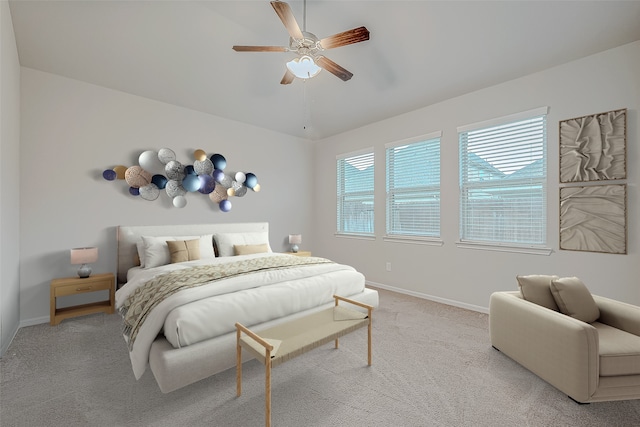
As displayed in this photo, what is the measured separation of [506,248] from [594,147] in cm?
133

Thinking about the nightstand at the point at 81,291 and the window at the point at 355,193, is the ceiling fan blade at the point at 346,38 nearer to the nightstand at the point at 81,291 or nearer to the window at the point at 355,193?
the window at the point at 355,193

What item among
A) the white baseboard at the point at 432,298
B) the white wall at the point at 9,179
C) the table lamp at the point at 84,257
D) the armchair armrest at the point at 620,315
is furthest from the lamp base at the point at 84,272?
the armchair armrest at the point at 620,315

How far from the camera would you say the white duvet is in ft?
6.36

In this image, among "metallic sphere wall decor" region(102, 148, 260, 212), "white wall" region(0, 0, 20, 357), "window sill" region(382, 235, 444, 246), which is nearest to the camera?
"white wall" region(0, 0, 20, 357)

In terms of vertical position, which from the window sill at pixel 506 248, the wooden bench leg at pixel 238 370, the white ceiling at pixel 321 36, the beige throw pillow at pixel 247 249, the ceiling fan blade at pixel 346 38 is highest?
the white ceiling at pixel 321 36

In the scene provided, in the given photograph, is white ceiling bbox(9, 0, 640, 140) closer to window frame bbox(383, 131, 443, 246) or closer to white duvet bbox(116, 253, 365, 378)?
window frame bbox(383, 131, 443, 246)

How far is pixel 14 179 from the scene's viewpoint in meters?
2.81

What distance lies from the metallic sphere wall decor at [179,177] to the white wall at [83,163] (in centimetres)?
11

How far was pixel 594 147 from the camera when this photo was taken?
2.77 metres

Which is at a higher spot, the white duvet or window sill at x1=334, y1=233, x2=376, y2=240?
window sill at x1=334, y1=233, x2=376, y2=240

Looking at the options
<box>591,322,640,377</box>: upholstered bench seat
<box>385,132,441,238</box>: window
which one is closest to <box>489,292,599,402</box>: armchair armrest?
<box>591,322,640,377</box>: upholstered bench seat

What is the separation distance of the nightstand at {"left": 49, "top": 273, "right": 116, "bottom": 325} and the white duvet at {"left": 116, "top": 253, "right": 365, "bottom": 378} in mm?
509

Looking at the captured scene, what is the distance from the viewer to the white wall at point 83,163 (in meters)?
3.12

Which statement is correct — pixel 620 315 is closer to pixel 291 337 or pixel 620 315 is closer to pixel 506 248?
pixel 506 248
